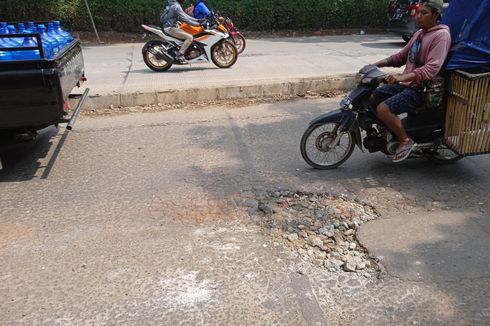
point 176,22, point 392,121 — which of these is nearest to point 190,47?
point 176,22

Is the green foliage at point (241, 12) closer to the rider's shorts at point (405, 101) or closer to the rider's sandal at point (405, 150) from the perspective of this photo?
the rider's shorts at point (405, 101)

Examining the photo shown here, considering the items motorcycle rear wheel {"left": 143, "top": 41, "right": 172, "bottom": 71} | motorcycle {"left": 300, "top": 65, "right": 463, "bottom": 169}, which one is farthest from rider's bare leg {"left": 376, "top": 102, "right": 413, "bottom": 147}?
motorcycle rear wheel {"left": 143, "top": 41, "right": 172, "bottom": 71}

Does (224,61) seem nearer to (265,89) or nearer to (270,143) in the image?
(265,89)

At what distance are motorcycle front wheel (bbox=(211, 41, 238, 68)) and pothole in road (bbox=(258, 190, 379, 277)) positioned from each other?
20.3 ft

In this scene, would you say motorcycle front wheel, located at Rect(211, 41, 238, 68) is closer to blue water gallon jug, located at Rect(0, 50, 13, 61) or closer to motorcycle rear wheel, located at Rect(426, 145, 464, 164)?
blue water gallon jug, located at Rect(0, 50, 13, 61)

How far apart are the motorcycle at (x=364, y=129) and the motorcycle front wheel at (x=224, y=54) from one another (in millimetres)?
5631

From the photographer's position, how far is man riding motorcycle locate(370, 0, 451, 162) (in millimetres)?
4109

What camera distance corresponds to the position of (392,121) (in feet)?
14.4

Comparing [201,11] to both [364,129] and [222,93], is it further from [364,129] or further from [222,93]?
[364,129]

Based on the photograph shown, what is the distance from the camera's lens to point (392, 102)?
172 inches

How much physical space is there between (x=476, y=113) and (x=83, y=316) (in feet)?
11.9

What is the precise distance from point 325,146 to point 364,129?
43 cm

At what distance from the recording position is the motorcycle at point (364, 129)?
14.8 ft

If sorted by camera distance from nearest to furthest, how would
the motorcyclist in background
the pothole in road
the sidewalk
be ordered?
the pothole in road, the sidewalk, the motorcyclist in background
